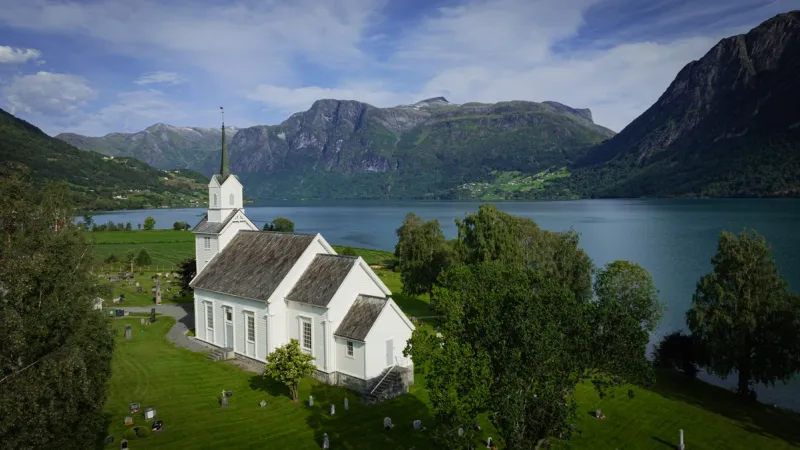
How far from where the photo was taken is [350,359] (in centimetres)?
3052

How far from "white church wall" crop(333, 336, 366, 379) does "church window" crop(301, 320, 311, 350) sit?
2.27 m

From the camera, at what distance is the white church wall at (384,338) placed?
29802 mm

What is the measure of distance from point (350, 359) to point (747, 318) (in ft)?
78.1

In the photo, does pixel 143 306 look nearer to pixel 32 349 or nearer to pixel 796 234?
pixel 32 349

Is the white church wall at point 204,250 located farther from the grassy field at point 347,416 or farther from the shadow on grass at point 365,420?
the shadow on grass at point 365,420

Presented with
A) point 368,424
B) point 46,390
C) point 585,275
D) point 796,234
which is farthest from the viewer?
point 796,234

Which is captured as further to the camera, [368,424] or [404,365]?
[404,365]

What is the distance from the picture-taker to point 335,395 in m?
29.6

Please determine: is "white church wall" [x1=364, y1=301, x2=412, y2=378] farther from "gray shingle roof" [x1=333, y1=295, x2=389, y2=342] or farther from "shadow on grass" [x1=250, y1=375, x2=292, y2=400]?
"shadow on grass" [x1=250, y1=375, x2=292, y2=400]

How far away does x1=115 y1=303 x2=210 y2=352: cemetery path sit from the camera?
4044cm

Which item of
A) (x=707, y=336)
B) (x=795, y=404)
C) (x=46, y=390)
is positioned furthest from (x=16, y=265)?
(x=795, y=404)

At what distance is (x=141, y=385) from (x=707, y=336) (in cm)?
3548

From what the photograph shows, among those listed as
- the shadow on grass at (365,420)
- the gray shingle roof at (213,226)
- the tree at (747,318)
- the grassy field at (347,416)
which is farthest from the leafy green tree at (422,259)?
the tree at (747,318)

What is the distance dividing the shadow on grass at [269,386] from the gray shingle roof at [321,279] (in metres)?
5.20
